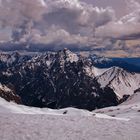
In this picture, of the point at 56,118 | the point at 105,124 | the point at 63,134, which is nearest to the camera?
the point at 63,134

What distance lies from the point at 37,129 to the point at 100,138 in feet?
18.7

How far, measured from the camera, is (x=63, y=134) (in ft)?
97.5

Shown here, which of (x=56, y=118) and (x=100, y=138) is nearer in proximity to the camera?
(x=100, y=138)

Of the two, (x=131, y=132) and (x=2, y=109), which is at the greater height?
(x=131, y=132)

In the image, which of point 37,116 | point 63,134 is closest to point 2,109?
point 37,116

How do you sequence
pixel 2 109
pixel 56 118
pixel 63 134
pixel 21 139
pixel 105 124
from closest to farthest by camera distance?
pixel 21 139
pixel 63 134
pixel 105 124
pixel 56 118
pixel 2 109

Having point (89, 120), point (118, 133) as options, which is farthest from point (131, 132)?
point (89, 120)

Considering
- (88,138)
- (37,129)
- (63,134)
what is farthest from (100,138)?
(37,129)

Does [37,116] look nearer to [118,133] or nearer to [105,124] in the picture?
[105,124]

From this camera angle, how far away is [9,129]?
30.4 meters

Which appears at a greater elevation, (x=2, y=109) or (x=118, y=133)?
(x=118, y=133)

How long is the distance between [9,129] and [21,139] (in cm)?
301

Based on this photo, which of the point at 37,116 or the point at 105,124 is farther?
the point at 37,116

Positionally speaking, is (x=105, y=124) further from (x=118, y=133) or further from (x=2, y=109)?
(x=2, y=109)
